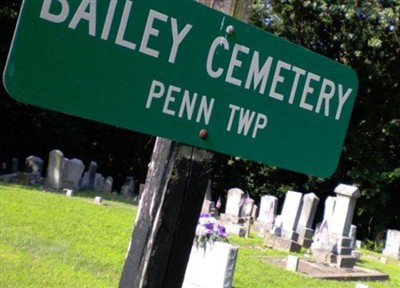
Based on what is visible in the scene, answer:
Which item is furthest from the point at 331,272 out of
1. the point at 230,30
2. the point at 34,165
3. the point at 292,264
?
the point at 34,165

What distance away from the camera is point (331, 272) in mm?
8648

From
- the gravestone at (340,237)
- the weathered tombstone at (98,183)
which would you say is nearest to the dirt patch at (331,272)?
the gravestone at (340,237)

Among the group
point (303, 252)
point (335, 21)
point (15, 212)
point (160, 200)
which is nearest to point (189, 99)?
point (160, 200)

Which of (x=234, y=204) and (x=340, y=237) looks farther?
(x=234, y=204)

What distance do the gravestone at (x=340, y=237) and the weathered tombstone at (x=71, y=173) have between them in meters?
6.63

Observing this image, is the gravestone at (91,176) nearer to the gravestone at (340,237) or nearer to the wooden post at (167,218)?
the gravestone at (340,237)

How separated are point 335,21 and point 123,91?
17504 millimetres

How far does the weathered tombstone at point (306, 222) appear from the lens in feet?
37.9

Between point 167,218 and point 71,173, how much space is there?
12673mm

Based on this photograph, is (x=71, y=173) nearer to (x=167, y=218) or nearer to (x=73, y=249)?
(x=73, y=249)

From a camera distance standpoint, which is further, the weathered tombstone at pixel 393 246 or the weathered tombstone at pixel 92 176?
the weathered tombstone at pixel 92 176

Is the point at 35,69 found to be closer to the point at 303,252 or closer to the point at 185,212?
the point at 185,212

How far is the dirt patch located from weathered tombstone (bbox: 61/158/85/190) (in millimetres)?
6847

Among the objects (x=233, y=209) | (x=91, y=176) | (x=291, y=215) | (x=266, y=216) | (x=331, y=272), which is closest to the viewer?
(x=331, y=272)
